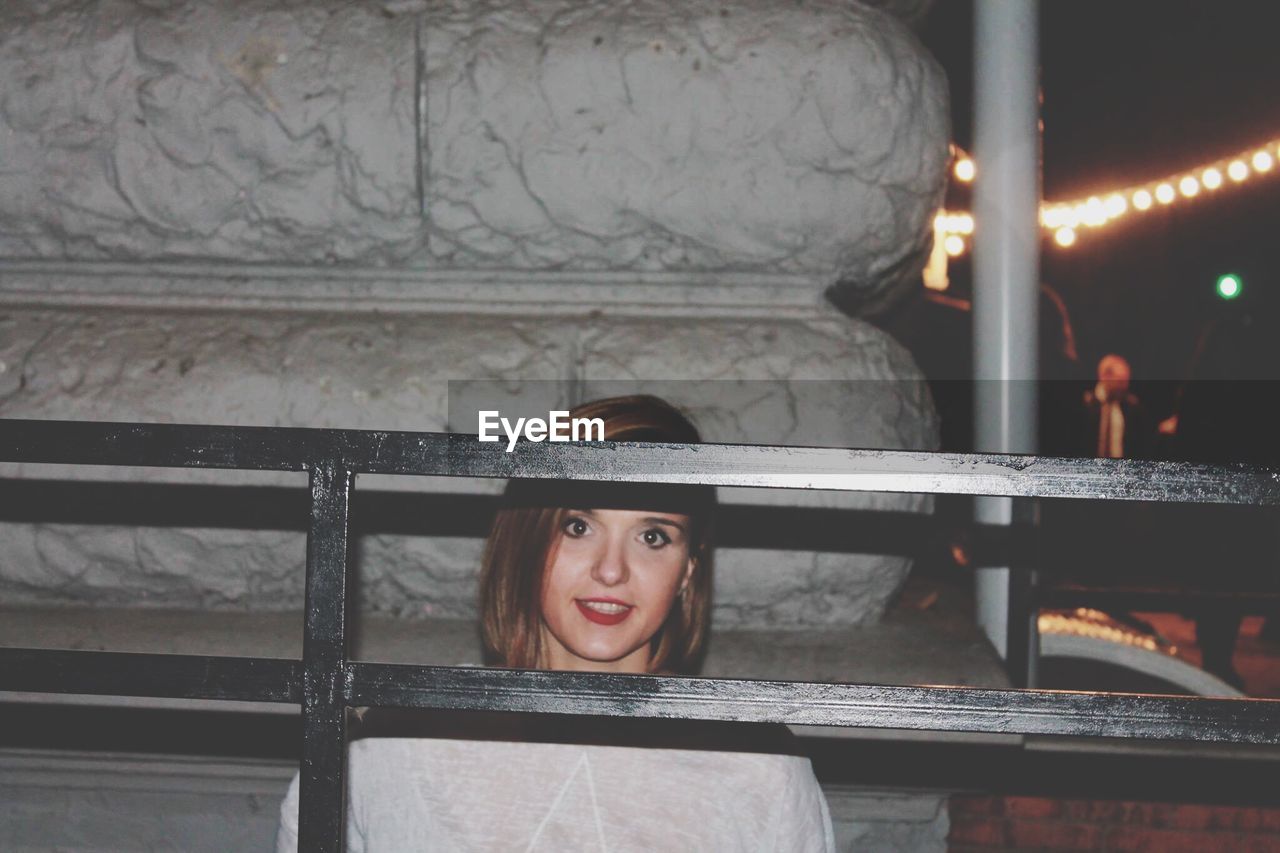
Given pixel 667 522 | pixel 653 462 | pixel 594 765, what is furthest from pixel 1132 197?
pixel 653 462

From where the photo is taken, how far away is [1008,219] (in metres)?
2.17

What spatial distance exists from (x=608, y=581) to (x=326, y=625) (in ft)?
1.39

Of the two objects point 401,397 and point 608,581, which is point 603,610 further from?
point 401,397

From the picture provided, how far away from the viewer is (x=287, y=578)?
71.9 inches

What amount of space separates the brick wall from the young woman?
70cm

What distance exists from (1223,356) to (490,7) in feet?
24.4

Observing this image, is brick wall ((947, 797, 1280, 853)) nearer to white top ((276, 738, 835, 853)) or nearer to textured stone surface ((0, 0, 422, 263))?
white top ((276, 738, 835, 853))

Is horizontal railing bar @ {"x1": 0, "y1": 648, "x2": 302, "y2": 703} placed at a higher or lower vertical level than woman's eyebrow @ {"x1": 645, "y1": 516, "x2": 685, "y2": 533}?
lower

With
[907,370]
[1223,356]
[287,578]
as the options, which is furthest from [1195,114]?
[287,578]

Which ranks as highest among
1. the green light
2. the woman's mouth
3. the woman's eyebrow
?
the green light

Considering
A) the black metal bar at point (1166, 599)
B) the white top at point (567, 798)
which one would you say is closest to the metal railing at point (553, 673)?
the white top at point (567, 798)

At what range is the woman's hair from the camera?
1337mm

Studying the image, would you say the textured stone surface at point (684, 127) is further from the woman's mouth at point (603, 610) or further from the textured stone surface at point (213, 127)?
the woman's mouth at point (603, 610)

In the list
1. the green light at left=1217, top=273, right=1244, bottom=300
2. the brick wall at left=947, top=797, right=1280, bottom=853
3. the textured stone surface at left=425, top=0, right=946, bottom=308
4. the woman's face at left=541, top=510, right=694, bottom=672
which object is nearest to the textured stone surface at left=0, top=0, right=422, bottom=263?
the textured stone surface at left=425, top=0, right=946, bottom=308
